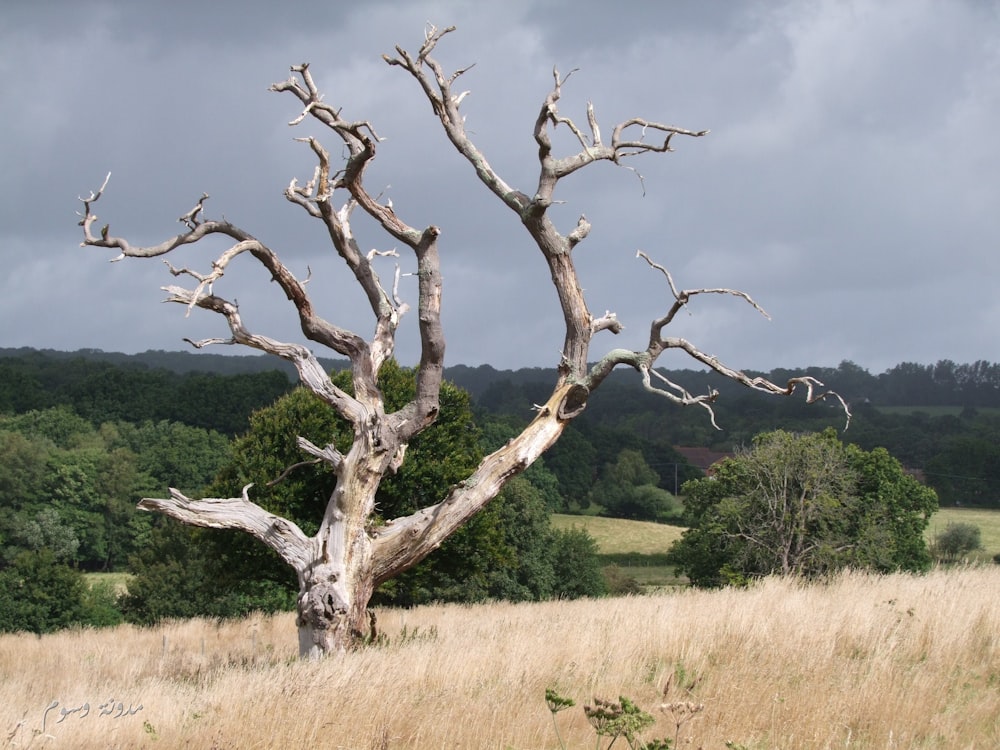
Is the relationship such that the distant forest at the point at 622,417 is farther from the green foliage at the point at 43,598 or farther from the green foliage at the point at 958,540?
the green foliage at the point at 43,598

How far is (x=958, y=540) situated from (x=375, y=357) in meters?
58.9

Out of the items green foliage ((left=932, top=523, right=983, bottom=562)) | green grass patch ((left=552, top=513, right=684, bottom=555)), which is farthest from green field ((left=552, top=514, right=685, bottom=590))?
green foliage ((left=932, top=523, right=983, bottom=562))

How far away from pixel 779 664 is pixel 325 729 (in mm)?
4274

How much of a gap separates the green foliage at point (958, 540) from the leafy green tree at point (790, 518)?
53.4ft

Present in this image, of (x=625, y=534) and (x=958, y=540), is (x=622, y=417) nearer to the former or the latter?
(x=625, y=534)

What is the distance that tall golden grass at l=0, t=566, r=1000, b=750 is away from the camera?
7.05 meters

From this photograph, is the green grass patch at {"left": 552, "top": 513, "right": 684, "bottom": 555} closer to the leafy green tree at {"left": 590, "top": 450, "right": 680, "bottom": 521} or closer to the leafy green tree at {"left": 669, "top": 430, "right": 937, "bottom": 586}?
the leafy green tree at {"left": 590, "top": 450, "right": 680, "bottom": 521}

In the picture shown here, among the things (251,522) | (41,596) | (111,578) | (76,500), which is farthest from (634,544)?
(251,522)

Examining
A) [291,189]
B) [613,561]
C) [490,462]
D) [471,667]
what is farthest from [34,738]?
[613,561]

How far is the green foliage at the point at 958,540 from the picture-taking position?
197 feet

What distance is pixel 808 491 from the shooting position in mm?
37125

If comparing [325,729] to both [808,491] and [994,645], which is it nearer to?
[994,645]

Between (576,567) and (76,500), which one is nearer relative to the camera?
(576,567)

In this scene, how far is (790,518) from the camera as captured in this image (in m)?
36.8
